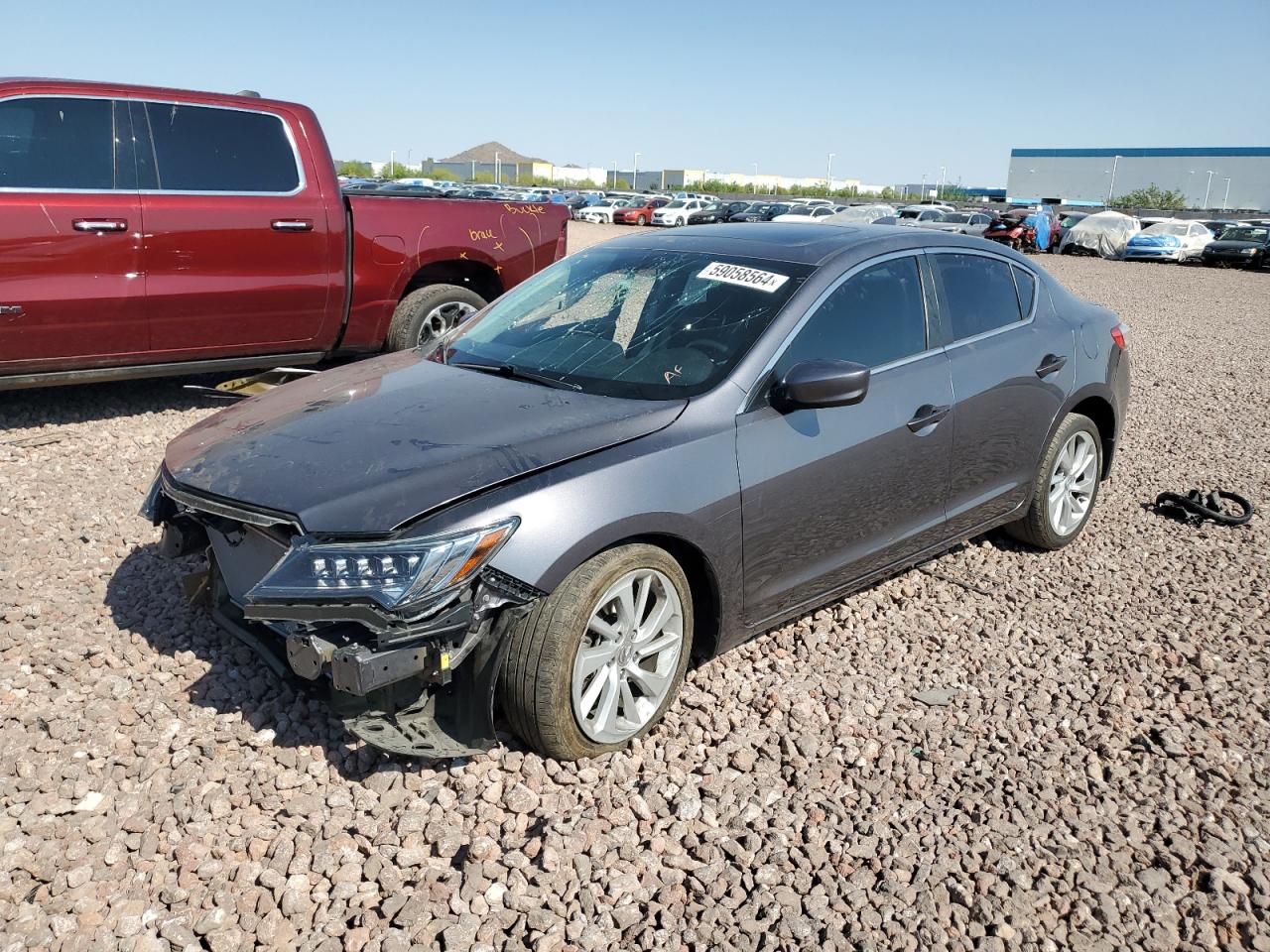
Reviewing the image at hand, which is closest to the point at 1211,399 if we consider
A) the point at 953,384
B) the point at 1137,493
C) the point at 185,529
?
the point at 1137,493

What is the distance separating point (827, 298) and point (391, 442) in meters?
1.69

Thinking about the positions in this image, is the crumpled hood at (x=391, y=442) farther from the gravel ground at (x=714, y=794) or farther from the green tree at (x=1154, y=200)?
the green tree at (x=1154, y=200)

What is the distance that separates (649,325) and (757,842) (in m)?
1.93

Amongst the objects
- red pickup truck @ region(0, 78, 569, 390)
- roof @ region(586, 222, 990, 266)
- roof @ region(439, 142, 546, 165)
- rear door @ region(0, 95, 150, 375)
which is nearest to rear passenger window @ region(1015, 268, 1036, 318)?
roof @ region(586, 222, 990, 266)

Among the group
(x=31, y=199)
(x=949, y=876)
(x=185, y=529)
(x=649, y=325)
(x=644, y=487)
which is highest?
(x=31, y=199)

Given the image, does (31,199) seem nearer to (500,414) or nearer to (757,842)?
(500,414)

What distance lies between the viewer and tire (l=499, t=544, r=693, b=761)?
115 inches

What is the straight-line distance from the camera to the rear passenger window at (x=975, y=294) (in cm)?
435

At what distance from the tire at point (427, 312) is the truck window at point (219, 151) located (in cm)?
114

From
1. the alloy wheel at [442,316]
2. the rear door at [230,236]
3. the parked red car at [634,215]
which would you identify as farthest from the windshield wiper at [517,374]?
the parked red car at [634,215]

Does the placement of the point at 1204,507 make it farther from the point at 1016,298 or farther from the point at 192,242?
the point at 192,242

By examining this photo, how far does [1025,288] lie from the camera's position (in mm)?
4824

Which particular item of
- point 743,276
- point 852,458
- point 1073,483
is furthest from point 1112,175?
point 852,458

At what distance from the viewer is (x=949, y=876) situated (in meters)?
2.77
